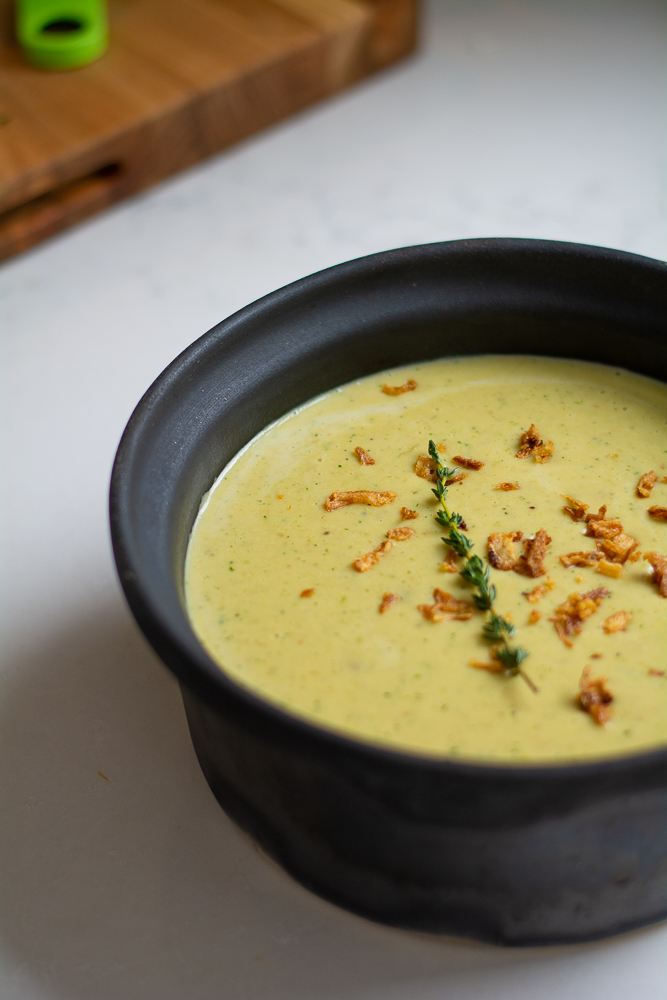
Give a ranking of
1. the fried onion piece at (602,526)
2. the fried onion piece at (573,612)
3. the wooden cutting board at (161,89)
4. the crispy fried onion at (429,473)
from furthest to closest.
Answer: the wooden cutting board at (161,89)
the crispy fried onion at (429,473)
the fried onion piece at (602,526)
the fried onion piece at (573,612)

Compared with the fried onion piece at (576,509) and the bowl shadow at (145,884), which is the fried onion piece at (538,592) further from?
the bowl shadow at (145,884)

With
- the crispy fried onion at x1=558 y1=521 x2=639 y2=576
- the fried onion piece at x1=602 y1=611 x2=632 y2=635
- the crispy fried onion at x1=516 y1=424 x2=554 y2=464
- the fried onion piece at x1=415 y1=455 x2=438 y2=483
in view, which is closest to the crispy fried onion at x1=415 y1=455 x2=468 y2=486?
the fried onion piece at x1=415 y1=455 x2=438 y2=483

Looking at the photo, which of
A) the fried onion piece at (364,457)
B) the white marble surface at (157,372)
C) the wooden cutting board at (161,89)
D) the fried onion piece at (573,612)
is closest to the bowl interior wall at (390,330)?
the fried onion piece at (364,457)

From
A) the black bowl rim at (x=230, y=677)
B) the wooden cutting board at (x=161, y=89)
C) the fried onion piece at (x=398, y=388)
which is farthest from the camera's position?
the wooden cutting board at (x=161, y=89)

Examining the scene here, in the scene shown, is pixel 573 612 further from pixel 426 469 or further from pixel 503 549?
pixel 426 469

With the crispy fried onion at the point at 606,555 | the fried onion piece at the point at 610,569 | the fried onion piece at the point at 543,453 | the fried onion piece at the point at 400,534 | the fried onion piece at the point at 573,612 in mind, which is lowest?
the fried onion piece at the point at 573,612

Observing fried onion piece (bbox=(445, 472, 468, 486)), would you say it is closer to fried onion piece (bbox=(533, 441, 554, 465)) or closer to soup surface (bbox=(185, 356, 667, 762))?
soup surface (bbox=(185, 356, 667, 762))
